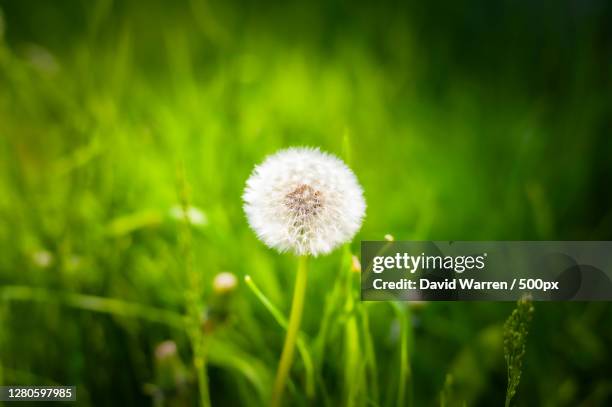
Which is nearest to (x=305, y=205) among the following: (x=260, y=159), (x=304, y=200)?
(x=304, y=200)

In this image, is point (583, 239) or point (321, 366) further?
point (583, 239)

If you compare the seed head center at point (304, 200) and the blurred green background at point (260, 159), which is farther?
the blurred green background at point (260, 159)

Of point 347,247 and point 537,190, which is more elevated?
point 537,190

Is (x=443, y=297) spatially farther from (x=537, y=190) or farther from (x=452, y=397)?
(x=537, y=190)

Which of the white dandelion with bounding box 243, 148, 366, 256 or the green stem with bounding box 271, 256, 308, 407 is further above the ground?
the white dandelion with bounding box 243, 148, 366, 256

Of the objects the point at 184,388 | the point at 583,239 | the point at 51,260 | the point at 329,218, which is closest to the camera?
the point at 329,218

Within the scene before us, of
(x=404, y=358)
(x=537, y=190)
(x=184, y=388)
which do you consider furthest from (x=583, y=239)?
(x=184, y=388)

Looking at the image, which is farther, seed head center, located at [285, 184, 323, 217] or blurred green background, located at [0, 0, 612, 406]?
blurred green background, located at [0, 0, 612, 406]
